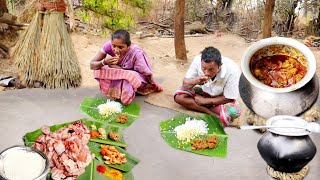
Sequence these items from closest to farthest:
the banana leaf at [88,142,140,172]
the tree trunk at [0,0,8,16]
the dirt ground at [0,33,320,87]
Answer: the banana leaf at [88,142,140,172] < the dirt ground at [0,33,320,87] < the tree trunk at [0,0,8,16]

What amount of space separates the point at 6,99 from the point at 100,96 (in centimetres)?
103

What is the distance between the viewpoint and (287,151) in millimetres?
3514

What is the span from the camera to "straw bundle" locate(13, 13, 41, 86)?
532cm

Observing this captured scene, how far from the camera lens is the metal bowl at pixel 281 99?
4.13 m

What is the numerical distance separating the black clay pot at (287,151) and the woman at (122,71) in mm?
1780

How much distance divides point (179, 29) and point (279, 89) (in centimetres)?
301

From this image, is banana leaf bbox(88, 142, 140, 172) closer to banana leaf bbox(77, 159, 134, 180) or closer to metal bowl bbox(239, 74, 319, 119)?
banana leaf bbox(77, 159, 134, 180)

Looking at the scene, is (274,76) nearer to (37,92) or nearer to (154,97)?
(154,97)

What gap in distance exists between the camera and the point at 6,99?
5.13 m

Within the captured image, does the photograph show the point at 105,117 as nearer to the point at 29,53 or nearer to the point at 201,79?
the point at 201,79

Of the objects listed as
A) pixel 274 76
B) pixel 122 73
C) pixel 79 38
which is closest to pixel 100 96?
pixel 122 73

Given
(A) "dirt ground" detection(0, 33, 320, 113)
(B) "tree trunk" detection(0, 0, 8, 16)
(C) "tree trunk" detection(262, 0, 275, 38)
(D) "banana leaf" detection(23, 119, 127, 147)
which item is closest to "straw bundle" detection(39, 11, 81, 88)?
(A) "dirt ground" detection(0, 33, 320, 113)

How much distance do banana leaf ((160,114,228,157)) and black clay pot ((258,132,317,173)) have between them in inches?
22.0

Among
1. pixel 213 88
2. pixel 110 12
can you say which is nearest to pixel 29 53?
pixel 110 12
